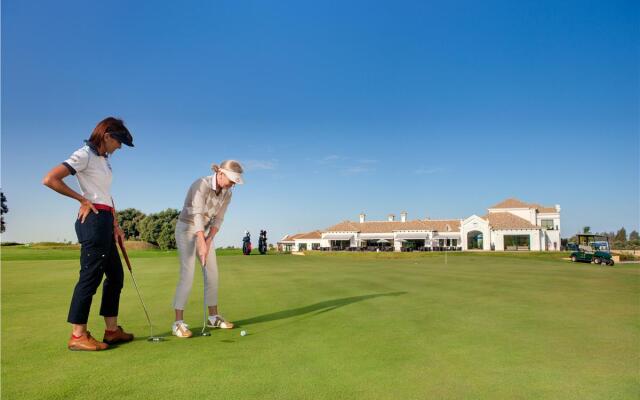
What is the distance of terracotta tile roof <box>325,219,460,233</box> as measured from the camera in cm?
8286

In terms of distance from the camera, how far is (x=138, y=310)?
24.3 ft

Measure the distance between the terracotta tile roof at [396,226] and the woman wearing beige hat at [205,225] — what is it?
78326 millimetres

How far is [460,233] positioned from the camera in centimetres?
7569

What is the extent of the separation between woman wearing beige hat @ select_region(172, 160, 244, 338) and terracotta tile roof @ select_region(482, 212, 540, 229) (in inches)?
2708

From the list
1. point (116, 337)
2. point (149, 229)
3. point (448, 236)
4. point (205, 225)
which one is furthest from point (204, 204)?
point (149, 229)

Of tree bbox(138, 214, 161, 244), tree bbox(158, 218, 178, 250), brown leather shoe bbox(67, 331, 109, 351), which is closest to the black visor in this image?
brown leather shoe bbox(67, 331, 109, 351)

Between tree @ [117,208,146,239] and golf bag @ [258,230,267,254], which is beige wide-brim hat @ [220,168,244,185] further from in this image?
tree @ [117,208,146,239]

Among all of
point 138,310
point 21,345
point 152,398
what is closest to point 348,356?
point 152,398

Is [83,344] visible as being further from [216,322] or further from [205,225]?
[205,225]

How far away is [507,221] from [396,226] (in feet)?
73.6

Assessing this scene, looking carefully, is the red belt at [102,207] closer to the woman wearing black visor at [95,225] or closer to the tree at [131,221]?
the woman wearing black visor at [95,225]

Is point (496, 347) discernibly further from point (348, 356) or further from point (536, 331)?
point (348, 356)

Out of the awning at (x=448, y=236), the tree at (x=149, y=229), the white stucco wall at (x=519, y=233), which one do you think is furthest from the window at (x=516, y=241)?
the tree at (x=149, y=229)

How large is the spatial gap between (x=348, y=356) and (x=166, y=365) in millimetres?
1722
